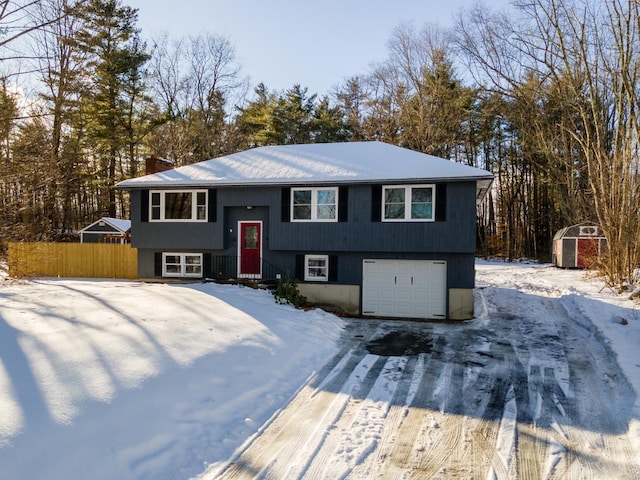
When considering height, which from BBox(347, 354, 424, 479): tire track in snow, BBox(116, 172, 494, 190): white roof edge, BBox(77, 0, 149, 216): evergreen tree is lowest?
BBox(347, 354, 424, 479): tire track in snow

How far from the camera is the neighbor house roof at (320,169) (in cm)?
1327

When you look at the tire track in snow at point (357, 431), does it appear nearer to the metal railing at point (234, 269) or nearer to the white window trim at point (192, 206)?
the metal railing at point (234, 269)

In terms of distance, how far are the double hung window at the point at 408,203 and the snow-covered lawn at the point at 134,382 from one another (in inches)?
217

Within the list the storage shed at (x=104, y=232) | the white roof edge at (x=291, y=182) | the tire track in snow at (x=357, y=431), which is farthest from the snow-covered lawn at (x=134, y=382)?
the storage shed at (x=104, y=232)

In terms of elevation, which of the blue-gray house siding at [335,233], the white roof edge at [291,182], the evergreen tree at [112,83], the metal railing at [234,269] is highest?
the evergreen tree at [112,83]

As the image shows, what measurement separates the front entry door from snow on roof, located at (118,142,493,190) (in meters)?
1.70

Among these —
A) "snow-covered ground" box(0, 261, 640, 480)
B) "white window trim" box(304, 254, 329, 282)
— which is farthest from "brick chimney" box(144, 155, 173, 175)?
"snow-covered ground" box(0, 261, 640, 480)

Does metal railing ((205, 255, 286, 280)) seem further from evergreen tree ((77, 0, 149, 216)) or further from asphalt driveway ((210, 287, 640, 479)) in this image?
evergreen tree ((77, 0, 149, 216))

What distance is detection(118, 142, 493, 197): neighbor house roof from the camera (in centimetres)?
1327

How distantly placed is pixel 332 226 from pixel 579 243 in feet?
67.1

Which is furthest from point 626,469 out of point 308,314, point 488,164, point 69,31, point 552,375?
point 488,164

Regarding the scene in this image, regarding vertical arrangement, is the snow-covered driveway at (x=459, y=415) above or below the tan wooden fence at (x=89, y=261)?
below

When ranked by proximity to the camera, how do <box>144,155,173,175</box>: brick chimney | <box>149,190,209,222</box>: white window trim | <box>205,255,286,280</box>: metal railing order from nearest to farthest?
<box>205,255,286,280</box>: metal railing
<box>149,190,209,222</box>: white window trim
<box>144,155,173,175</box>: brick chimney

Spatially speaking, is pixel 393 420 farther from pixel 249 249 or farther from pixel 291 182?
pixel 249 249
